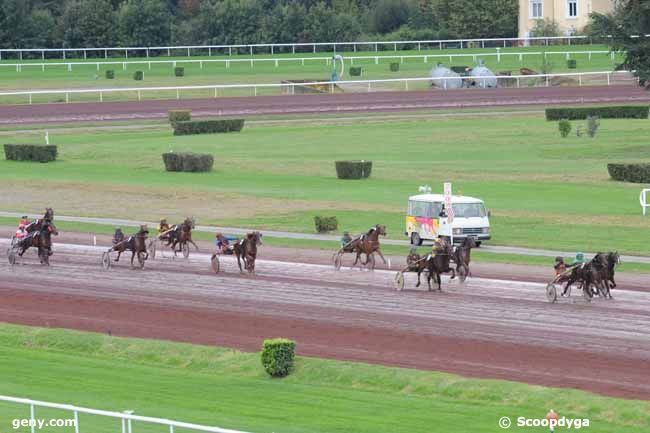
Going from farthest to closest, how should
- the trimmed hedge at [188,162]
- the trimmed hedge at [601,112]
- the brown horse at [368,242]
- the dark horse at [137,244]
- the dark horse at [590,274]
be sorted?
the trimmed hedge at [601,112]
the trimmed hedge at [188,162]
the dark horse at [137,244]
the brown horse at [368,242]
the dark horse at [590,274]

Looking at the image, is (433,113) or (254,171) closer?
(254,171)

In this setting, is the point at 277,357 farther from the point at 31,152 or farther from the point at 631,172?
the point at 31,152

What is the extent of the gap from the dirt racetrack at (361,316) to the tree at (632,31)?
84.1 feet

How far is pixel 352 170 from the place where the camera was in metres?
43.0

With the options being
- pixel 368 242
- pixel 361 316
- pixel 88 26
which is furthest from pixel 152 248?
pixel 88 26

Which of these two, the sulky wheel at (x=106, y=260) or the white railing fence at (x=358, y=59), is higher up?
the white railing fence at (x=358, y=59)

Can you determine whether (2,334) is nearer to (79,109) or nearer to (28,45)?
(79,109)

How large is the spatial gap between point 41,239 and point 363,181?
53.9 feet

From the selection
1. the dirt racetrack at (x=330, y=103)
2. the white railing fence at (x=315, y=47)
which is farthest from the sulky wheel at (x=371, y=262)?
the white railing fence at (x=315, y=47)

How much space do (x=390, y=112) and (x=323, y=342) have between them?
4638 centimetres

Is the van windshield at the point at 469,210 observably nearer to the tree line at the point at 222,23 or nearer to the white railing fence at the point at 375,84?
the white railing fence at the point at 375,84

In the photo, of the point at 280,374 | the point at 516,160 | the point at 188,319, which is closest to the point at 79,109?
the point at 516,160

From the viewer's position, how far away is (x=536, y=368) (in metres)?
17.1

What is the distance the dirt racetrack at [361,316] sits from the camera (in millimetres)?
17594
